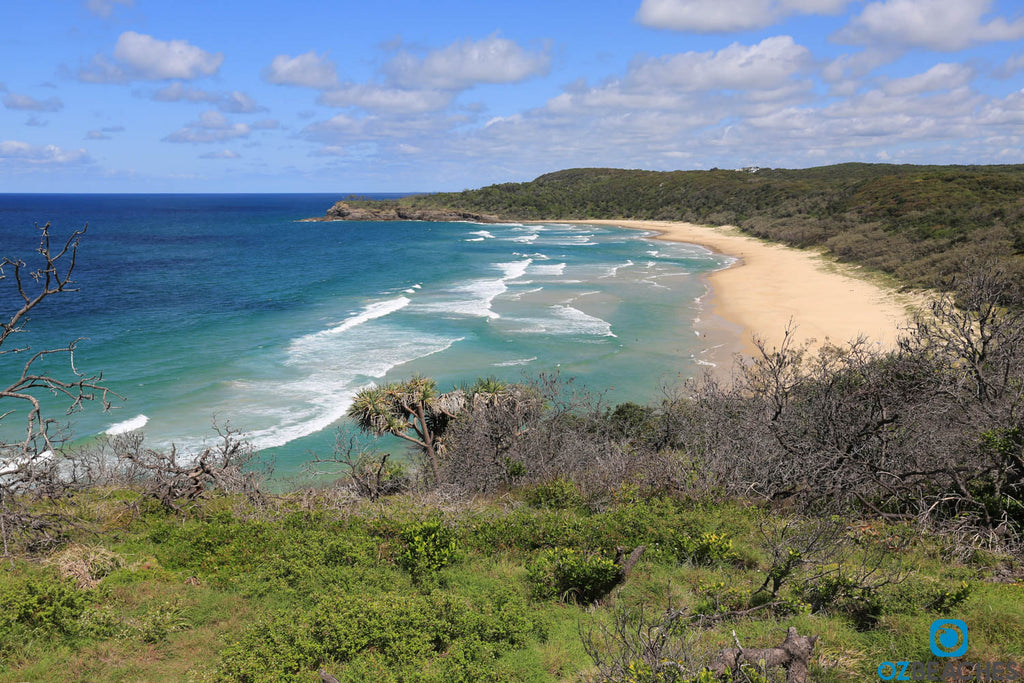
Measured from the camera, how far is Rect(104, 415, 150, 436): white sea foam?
67.9 ft

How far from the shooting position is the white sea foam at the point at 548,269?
55.2m

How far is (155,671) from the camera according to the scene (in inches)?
259

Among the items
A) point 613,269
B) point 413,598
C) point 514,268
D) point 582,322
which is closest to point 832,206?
point 613,269

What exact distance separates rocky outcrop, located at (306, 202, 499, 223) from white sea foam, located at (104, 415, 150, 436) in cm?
10938

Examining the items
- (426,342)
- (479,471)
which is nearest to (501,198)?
(426,342)

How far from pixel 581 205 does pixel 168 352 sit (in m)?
110

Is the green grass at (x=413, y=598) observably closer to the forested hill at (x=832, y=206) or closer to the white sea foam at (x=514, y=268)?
the forested hill at (x=832, y=206)

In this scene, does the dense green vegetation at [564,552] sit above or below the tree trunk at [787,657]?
below

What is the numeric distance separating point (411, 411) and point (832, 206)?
262ft

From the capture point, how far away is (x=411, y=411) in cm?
1631

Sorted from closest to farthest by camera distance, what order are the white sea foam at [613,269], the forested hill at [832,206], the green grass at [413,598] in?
the green grass at [413,598] → the forested hill at [832,206] → the white sea foam at [613,269]

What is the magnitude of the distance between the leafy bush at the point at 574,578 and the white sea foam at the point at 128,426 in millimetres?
17728

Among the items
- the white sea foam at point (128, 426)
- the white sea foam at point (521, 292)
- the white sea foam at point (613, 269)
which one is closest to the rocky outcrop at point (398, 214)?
the white sea foam at point (613, 269)

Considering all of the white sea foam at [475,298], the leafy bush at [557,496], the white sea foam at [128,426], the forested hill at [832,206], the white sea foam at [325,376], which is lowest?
the white sea foam at [128,426]
